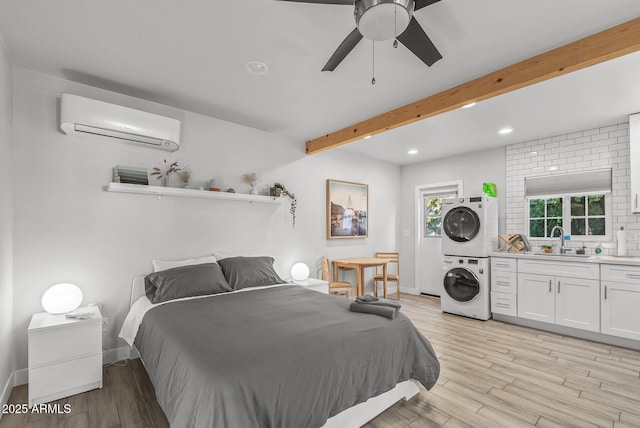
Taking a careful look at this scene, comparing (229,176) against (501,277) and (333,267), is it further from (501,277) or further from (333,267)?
(501,277)

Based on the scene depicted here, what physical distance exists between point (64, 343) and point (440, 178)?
5720 millimetres

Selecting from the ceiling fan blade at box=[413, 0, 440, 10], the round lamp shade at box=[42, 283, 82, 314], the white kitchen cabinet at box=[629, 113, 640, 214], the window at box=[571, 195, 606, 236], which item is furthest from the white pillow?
the white kitchen cabinet at box=[629, 113, 640, 214]

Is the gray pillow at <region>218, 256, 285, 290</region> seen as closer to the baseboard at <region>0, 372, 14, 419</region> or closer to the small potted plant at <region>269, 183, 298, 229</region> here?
the small potted plant at <region>269, 183, 298, 229</region>

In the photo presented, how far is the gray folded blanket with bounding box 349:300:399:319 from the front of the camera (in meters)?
2.35

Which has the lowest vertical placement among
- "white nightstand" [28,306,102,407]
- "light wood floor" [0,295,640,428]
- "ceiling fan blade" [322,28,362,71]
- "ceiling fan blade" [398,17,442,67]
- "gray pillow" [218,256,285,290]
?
"light wood floor" [0,295,640,428]

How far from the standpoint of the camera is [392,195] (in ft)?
20.7

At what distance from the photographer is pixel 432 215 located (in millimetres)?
6066

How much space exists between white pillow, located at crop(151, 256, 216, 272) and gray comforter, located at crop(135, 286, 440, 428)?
28.5 inches

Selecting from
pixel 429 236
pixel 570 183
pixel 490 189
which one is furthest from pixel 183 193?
pixel 570 183

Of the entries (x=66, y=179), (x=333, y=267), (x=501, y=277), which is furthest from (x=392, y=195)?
(x=66, y=179)

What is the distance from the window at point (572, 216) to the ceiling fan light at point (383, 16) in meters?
4.18

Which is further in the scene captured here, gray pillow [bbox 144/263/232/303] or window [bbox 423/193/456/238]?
window [bbox 423/193/456/238]

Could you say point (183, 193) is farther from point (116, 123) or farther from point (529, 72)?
point (529, 72)

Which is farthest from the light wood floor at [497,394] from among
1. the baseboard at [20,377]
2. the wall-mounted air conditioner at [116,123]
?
the wall-mounted air conditioner at [116,123]
